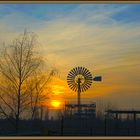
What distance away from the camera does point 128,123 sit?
48.3 meters

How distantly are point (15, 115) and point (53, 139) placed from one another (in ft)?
61.4

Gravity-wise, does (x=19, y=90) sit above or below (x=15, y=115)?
above

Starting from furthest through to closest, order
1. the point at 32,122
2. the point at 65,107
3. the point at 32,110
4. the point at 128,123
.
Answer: the point at 128,123
the point at 65,107
the point at 32,122
the point at 32,110

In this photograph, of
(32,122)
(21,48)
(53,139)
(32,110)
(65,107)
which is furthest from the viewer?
(65,107)

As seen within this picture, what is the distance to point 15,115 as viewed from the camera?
27.9 meters

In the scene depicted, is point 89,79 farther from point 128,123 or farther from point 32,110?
point 128,123

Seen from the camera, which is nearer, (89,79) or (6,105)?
(6,105)

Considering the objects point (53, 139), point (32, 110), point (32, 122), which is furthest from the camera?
point (32, 122)

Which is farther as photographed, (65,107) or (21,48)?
(65,107)

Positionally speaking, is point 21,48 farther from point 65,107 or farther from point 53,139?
point 53,139

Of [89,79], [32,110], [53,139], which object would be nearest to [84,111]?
[89,79]
